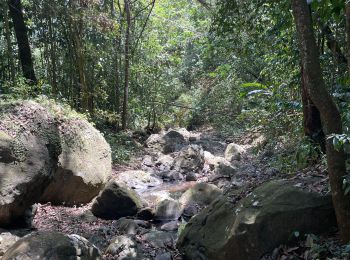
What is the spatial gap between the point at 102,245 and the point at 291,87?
3.55m

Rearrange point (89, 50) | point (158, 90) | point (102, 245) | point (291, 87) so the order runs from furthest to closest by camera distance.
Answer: point (158, 90) → point (89, 50) → point (102, 245) → point (291, 87)

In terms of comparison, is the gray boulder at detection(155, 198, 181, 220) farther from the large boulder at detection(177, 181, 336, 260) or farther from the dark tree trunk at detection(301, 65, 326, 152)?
the dark tree trunk at detection(301, 65, 326, 152)

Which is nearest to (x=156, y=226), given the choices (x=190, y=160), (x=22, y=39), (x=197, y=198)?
(x=197, y=198)

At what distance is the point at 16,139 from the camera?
19.8ft

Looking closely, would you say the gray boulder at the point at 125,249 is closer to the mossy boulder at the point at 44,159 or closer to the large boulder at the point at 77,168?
the mossy boulder at the point at 44,159

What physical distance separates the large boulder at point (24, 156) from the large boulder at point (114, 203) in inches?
46.9

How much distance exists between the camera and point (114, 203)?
7230mm

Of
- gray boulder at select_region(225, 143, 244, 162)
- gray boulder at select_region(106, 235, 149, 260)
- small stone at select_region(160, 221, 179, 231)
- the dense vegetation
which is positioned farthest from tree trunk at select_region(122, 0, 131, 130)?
gray boulder at select_region(106, 235, 149, 260)

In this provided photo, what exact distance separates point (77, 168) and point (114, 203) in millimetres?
969

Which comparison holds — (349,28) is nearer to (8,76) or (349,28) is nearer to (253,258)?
(253,258)

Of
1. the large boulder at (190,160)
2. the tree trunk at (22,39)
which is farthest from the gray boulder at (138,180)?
the tree trunk at (22,39)

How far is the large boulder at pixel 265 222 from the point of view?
3768mm

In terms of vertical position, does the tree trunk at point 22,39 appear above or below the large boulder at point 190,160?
above

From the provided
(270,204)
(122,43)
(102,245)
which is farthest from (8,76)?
(270,204)
